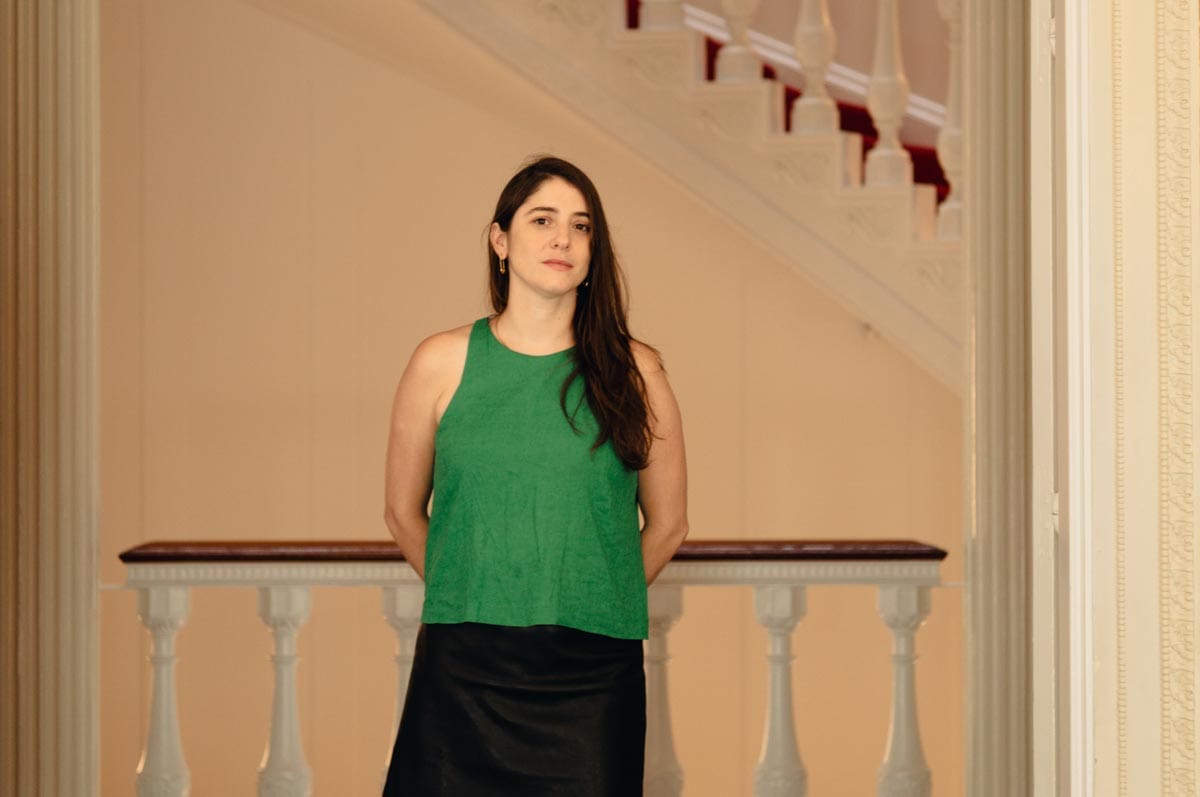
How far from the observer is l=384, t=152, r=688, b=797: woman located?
2307mm

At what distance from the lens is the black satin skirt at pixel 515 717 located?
7.62ft

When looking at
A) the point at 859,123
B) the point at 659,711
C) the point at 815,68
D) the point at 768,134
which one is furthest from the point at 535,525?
the point at 859,123

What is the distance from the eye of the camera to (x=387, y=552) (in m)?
2.87

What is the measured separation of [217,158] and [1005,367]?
361 cm

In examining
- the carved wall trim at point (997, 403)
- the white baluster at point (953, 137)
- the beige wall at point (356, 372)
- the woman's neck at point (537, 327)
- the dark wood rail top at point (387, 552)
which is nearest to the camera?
the woman's neck at point (537, 327)

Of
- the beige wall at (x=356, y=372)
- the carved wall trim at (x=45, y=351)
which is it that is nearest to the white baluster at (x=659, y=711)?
the carved wall trim at (x=45, y=351)

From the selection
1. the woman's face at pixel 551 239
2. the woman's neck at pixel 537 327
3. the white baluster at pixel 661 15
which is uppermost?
the white baluster at pixel 661 15

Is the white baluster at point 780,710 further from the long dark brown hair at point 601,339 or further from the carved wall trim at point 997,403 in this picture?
the long dark brown hair at point 601,339

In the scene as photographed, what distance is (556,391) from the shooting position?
7.75 feet

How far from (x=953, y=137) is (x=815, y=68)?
445mm

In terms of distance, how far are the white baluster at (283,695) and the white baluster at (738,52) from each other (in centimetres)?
222

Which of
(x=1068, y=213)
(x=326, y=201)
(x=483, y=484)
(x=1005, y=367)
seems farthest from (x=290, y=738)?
(x=326, y=201)

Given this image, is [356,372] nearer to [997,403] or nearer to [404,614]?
[404,614]

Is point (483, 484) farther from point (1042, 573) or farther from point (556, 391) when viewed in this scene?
point (1042, 573)
